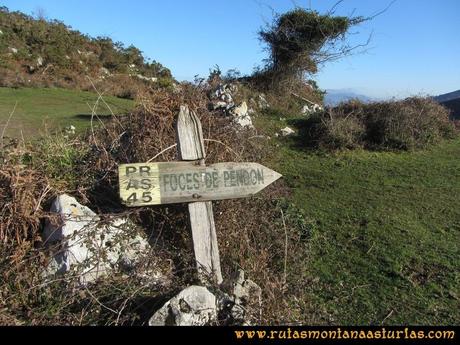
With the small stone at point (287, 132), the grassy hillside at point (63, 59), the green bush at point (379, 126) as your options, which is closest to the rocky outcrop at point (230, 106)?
the small stone at point (287, 132)

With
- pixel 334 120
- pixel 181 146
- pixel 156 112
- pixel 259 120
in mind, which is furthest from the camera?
pixel 259 120

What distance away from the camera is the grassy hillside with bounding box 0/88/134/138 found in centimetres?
850

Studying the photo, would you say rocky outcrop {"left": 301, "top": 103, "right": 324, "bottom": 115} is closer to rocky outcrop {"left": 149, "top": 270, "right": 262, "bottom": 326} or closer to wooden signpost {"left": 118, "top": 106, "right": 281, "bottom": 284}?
wooden signpost {"left": 118, "top": 106, "right": 281, "bottom": 284}

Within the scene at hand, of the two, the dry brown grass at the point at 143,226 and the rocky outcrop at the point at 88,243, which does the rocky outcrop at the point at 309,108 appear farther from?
the rocky outcrop at the point at 88,243

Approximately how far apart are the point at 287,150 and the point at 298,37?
6.51 m

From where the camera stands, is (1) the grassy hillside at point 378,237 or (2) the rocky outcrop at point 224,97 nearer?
(1) the grassy hillside at point 378,237

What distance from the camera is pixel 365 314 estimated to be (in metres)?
4.01

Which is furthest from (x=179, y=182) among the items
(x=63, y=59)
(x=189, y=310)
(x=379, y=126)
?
(x=63, y=59)

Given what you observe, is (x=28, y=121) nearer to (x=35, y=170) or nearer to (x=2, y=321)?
(x=35, y=170)

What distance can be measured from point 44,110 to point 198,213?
29.3 feet

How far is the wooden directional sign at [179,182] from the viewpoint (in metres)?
3.72

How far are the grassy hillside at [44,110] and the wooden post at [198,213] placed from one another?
3067mm

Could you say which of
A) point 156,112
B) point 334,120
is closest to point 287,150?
point 334,120

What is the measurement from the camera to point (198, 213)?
12.8 feet
